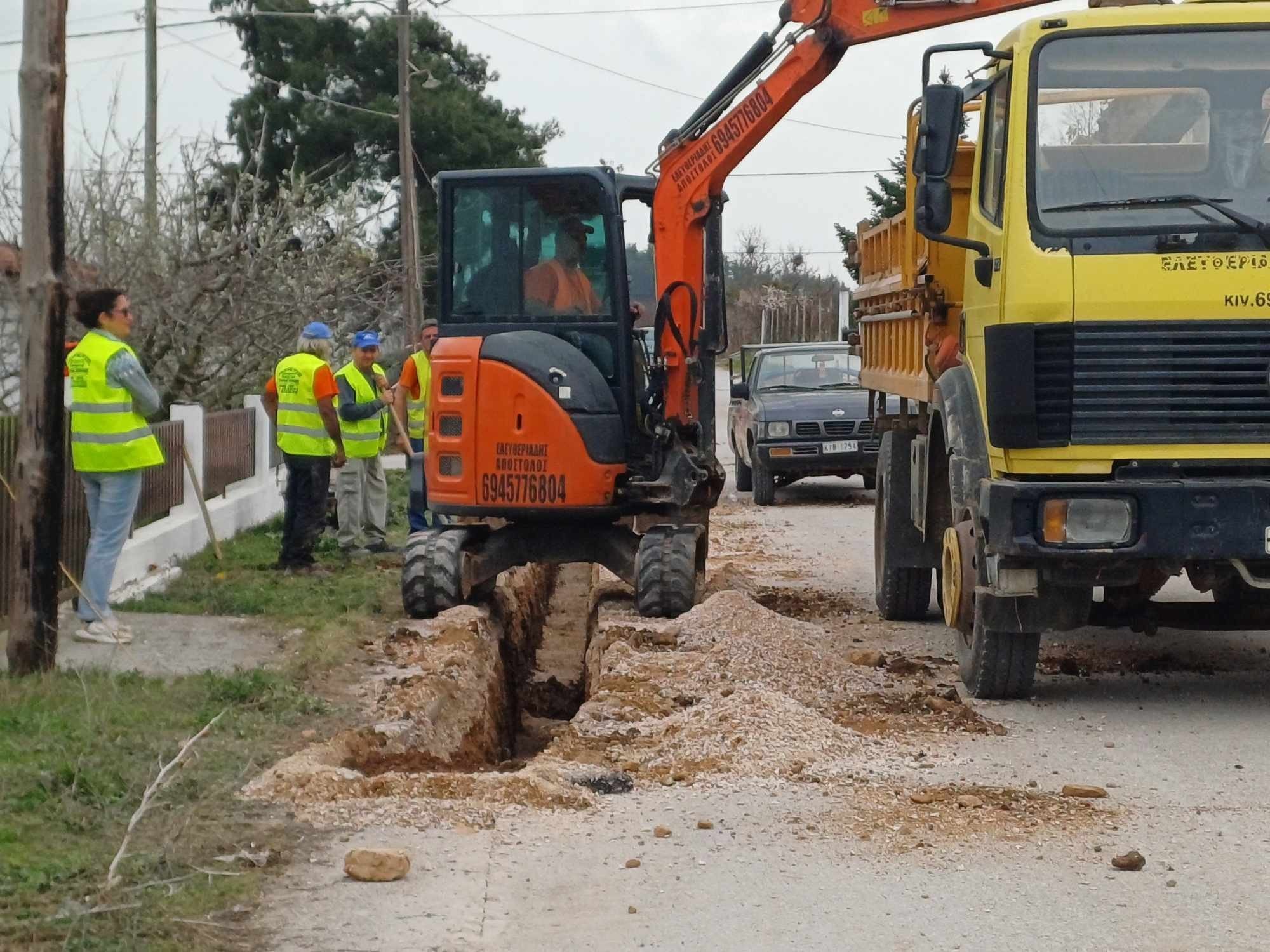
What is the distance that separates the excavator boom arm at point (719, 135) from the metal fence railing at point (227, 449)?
490 centimetres

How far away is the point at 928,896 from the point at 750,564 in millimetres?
9428

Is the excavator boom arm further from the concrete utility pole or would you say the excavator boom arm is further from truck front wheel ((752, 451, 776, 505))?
the concrete utility pole

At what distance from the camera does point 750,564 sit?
1492 cm

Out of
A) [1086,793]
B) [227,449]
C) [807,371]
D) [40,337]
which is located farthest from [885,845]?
[807,371]

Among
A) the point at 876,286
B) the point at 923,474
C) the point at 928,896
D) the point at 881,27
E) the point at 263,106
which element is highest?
the point at 263,106

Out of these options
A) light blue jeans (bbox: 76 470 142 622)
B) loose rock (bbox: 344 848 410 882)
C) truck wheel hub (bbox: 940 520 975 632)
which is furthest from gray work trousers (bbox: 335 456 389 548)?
loose rock (bbox: 344 848 410 882)

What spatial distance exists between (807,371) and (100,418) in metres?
12.5

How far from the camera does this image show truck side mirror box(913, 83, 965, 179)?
7.91m

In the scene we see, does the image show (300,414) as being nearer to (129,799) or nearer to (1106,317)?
(129,799)

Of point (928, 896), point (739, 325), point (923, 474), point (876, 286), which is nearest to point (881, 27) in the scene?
point (876, 286)

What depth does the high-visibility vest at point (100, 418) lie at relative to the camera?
9.89m

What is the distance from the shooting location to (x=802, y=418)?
19.8 m

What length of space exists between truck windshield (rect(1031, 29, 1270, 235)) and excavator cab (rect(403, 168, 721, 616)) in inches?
144

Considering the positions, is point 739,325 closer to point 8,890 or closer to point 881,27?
point 881,27
